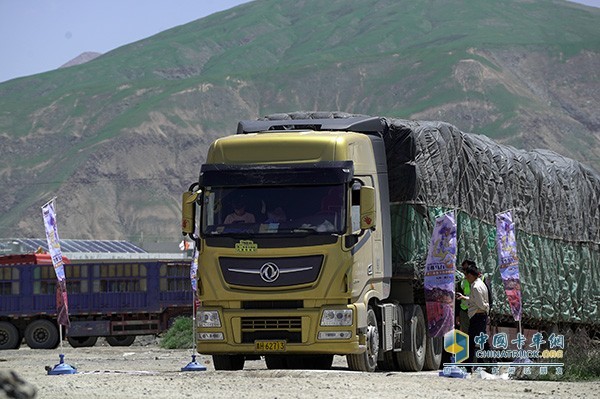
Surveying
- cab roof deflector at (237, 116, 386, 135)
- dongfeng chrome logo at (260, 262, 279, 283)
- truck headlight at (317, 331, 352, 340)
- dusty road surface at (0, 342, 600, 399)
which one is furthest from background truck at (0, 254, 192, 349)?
truck headlight at (317, 331, 352, 340)

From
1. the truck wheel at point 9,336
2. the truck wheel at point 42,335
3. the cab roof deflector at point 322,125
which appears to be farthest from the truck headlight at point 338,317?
the truck wheel at point 9,336

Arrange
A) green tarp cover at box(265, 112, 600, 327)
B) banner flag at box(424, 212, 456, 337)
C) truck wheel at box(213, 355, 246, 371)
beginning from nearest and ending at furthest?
1. banner flag at box(424, 212, 456, 337)
2. truck wheel at box(213, 355, 246, 371)
3. green tarp cover at box(265, 112, 600, 327)

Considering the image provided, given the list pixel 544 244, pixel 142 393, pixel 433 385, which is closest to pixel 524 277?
pixel 544 244

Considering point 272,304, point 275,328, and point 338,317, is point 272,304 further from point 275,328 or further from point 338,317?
point 338,317

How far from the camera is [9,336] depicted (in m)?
41.5

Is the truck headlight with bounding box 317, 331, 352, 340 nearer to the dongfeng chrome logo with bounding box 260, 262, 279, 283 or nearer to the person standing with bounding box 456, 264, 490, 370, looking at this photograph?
the dongfeng chrome logo with bounding box 260, 262, 279, 283

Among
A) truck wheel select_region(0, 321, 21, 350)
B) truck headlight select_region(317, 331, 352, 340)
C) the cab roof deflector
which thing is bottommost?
truck wheel select_region(0, 321, 21, 350)

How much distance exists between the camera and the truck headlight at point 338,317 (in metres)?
18.8

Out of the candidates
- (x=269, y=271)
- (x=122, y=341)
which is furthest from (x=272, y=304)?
(x=122, y=341)

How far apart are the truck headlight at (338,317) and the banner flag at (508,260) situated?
4471 millimetres

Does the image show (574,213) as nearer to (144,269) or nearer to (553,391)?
(553,391)

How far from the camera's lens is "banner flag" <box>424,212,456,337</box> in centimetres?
1989

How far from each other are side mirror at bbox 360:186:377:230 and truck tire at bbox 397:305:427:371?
3.34m
